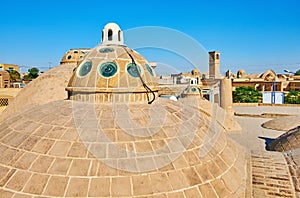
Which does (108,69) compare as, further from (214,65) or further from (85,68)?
(214,65)

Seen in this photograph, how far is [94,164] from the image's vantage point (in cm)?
430

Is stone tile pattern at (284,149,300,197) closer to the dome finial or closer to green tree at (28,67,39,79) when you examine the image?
the dome finial

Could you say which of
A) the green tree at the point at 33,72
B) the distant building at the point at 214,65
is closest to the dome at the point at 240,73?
the distant building at the point at 214,65

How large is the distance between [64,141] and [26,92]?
1056cm

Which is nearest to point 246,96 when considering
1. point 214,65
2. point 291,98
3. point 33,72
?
point 291,98

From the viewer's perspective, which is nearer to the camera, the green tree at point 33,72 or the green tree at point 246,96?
the green tree at point 246,96

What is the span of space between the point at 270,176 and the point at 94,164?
4158 mm

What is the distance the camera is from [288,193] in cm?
541

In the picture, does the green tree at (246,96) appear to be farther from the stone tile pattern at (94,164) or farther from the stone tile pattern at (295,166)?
the stone tile pattern at (94,164)

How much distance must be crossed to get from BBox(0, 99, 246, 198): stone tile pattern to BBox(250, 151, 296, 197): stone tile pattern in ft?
1.35

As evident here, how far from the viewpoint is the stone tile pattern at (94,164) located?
13.3ft

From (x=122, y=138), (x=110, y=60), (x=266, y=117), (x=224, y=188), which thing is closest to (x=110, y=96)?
(x=110, y=60)

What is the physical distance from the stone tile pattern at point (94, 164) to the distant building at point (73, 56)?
10.8 metres

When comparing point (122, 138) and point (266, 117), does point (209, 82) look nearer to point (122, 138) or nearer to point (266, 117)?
point (266, 117)
